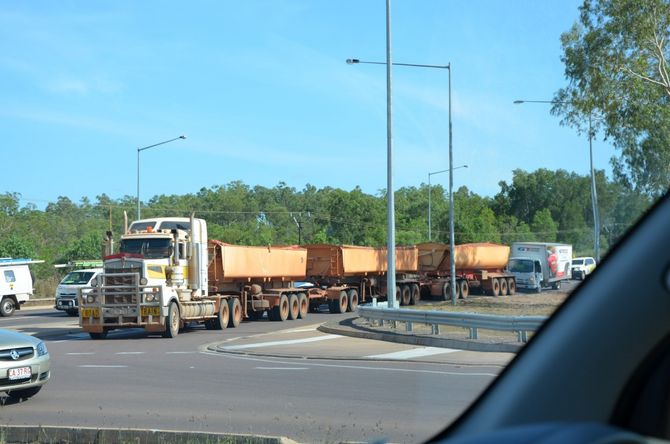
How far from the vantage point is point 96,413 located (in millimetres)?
11922

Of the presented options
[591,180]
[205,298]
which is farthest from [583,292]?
[205,298]

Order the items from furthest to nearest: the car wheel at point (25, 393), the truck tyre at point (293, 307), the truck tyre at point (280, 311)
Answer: the truck tyre at point (293, 307)
the truck tyre at point (280, 311)
the car wheel at point (25, 393)

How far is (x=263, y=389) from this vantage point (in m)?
14.1

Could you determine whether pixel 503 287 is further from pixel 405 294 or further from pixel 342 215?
pixel 342 215

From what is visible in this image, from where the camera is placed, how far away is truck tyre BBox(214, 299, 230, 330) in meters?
30.2

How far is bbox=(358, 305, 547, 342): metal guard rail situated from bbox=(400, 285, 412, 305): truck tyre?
17530 mm

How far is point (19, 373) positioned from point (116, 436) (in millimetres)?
4579

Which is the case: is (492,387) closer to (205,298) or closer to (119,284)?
(119,284)

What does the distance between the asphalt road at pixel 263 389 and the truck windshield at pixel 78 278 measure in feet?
54.0

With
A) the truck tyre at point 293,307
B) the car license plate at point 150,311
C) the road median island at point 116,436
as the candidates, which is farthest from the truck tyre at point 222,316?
the road median island at point 116,436

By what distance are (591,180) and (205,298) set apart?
88.1 feet

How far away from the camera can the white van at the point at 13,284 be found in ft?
133

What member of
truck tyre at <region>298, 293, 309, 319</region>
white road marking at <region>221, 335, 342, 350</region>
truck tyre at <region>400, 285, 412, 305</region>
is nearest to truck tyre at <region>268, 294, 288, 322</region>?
truck tyre at <region>298, 293, 309, 319</region>

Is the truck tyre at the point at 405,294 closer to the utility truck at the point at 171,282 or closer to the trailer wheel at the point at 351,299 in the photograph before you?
the trailer wheel at the point at 351,299
